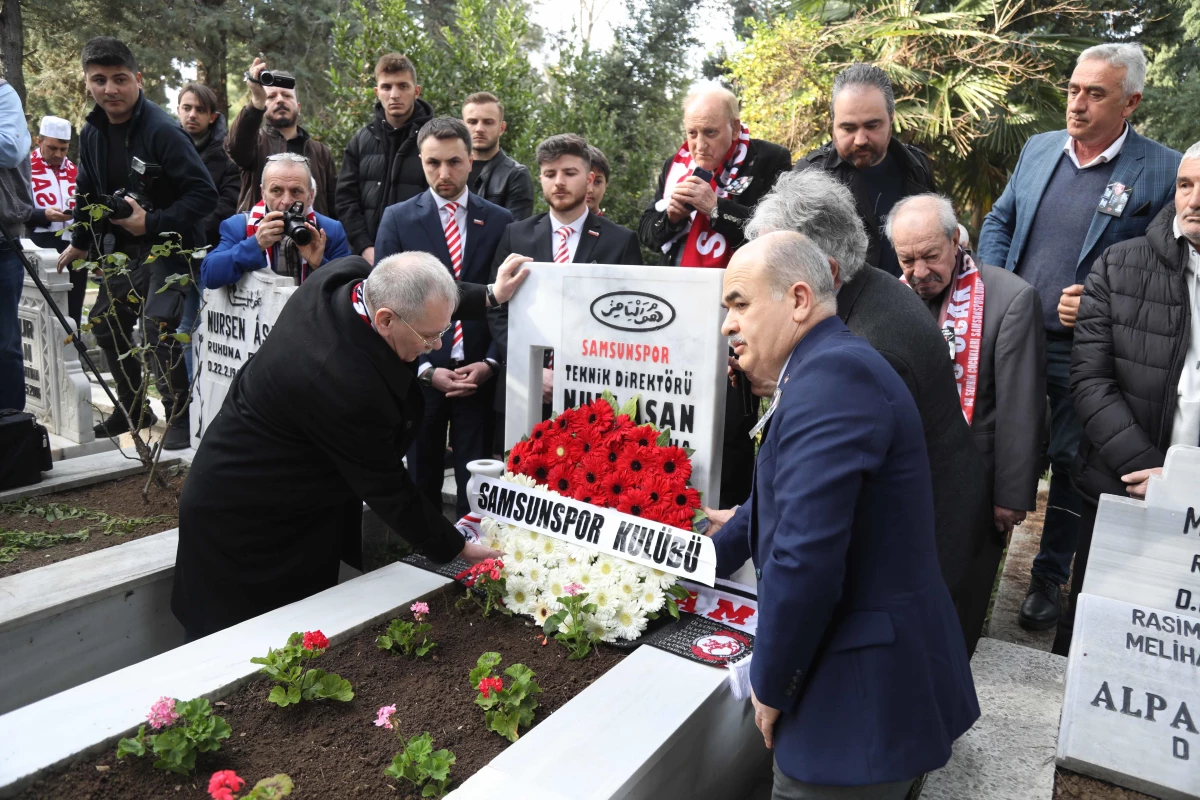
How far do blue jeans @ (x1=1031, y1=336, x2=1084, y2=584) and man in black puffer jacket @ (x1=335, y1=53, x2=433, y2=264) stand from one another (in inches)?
150

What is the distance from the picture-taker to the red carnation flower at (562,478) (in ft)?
11.9

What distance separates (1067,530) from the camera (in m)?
4.17

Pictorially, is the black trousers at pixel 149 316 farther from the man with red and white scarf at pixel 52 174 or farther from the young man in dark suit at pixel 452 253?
the man with red and white scarf at pixel 52 174

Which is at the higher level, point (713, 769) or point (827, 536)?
point (827, 536)

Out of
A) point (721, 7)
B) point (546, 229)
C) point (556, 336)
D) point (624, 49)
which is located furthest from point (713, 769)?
point (721, 7)

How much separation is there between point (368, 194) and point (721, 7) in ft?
62.1

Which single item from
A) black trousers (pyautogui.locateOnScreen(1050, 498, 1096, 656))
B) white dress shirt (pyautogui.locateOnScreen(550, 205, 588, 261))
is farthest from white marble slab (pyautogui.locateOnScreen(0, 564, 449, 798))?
black trousers (pyautogui.locateOnScreen(1050, 498, 1096, 656))

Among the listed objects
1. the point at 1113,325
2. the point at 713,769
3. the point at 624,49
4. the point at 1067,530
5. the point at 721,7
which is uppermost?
the point at 721,7

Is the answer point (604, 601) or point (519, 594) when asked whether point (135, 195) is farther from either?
point (604, 601)

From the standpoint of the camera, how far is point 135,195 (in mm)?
5035

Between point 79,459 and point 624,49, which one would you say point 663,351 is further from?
point 624,49

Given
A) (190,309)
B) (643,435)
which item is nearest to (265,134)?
(190,309)

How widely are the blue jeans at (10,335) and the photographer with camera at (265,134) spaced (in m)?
1.37

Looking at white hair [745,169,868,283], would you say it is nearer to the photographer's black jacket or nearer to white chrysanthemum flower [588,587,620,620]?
white chrysanthemum flower [588,587,620,620]
